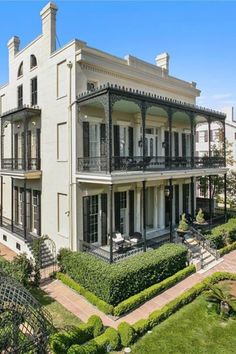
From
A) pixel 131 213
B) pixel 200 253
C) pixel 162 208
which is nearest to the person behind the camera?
pixel 200 253

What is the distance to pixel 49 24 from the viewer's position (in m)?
16.3

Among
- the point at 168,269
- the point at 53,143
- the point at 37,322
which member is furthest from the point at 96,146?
the point at 37,322

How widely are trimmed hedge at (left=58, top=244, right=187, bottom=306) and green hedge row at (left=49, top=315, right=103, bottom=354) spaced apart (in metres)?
1.97

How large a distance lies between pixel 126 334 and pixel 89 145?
9.55 metres

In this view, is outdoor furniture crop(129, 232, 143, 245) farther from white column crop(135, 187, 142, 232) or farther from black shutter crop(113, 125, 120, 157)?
black shutter crop(113, 125, 120, 157)

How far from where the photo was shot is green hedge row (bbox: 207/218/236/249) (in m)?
17.7

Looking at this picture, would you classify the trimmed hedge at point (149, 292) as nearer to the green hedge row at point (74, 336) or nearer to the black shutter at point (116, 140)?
the green hedge row at point (74, 336)

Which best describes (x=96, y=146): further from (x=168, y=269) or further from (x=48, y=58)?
(x=168, y=269)

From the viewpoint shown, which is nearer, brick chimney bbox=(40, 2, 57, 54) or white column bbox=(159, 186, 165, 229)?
brick chimney bbox=(40, 2, 57, 54)

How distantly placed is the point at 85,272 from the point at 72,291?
1.20 metres

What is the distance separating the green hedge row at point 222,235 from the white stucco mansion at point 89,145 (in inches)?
113

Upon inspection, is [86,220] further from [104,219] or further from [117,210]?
[117,210]

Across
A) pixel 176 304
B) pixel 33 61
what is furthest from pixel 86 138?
pixel 176 304

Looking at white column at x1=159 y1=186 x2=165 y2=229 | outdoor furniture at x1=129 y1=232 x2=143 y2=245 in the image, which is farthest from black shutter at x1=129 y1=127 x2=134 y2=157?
outdoor furniture at x1=129 y1=232 x2=143 y2=245
